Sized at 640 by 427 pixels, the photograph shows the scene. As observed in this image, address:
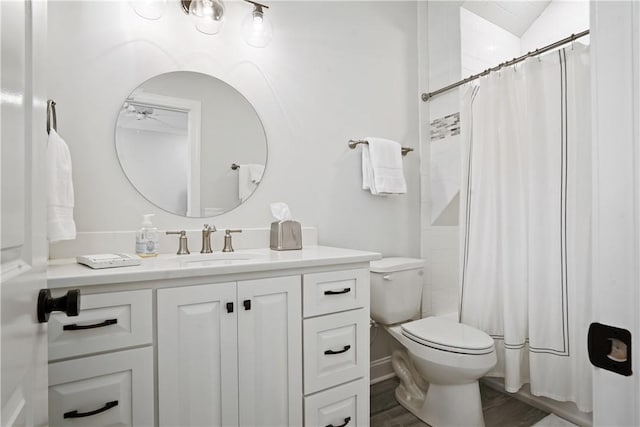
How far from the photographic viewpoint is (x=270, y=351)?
1.26m

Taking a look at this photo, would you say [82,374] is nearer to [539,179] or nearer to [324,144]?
[324,144]

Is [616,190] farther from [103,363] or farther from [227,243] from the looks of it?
[227,243]

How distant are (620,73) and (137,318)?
47.9 inches

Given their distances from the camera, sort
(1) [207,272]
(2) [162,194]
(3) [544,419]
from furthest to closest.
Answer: (3) [544,419], (2) [162,194], (1) [207,272]

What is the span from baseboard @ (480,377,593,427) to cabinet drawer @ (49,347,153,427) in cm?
190

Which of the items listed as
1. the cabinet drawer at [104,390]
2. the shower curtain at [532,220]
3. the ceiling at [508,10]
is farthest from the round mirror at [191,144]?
the ceiling at [508,10]

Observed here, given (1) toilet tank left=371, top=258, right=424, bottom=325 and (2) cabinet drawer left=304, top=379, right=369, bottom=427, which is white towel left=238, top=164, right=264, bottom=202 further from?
(2) cabinet drawer left=304, top=379, right=369, bottom=427

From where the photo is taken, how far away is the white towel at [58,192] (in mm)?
1138

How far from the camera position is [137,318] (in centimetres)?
104

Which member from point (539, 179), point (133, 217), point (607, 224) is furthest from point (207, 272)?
point (539, 179)

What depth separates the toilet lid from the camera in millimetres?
1570

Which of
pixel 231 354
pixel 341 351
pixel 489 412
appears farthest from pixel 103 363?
pixel 489 412

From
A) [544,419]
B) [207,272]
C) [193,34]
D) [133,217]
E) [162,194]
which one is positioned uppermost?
[193,34]

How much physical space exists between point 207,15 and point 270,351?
1.52m
